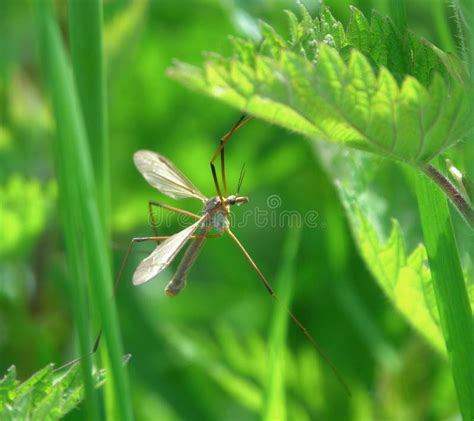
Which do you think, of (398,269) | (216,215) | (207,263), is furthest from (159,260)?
(207,263)

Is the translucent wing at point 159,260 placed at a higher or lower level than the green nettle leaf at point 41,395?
higher

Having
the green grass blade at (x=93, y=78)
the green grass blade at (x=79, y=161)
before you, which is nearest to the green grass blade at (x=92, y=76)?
the green grass blade at (x=93, y=78)

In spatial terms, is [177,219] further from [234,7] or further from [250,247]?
[234,7]

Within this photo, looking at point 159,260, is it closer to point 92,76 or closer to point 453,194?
point 92,76

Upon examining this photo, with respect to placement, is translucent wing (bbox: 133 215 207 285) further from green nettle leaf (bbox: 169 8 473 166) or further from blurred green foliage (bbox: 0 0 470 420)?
blurred green foliage (bbox: 0 0 470 420)

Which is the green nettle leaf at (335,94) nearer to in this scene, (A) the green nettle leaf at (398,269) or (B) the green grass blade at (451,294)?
(B) the green grass blade at (451,294)

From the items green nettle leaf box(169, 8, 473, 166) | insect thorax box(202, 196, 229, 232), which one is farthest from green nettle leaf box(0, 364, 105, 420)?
insect thorax box(202, 196, 229, 232)
